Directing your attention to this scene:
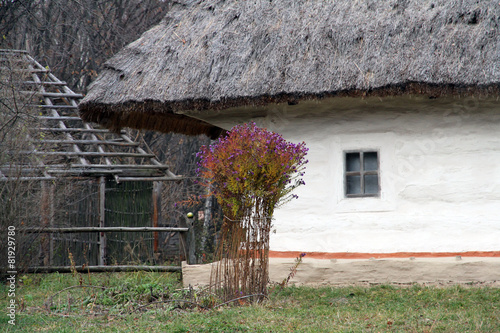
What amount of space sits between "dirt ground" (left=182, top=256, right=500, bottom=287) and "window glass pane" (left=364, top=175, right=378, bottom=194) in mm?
850

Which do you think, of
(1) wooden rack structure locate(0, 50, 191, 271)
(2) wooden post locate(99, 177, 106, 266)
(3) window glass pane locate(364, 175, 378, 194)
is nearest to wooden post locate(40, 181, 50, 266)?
(1) wooden rack structure locate(0, 50, 191, 271)

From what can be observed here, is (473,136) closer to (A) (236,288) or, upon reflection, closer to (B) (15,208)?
(A) (236,288)

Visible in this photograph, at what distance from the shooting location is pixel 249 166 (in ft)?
18.9

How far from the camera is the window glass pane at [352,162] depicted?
24.0ft

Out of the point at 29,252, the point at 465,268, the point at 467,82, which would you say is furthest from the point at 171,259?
the point at 467,82

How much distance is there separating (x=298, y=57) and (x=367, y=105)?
1.03 m

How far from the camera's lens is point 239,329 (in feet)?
15.7

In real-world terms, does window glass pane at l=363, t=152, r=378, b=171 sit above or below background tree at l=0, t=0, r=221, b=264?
below

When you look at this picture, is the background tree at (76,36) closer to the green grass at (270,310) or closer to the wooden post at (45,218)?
the wooden post at (45,218)

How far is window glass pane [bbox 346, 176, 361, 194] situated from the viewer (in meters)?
7.28

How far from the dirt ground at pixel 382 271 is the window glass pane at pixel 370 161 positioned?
113cm

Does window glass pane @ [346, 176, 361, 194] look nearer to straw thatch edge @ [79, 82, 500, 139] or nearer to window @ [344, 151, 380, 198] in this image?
window @ [344, 151, 380, 198]

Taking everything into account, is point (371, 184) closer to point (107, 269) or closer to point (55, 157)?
point (107, 269)

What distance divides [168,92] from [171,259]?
176 inches
